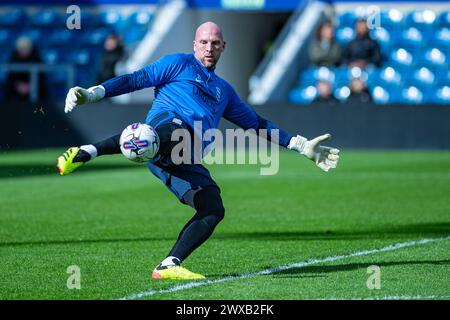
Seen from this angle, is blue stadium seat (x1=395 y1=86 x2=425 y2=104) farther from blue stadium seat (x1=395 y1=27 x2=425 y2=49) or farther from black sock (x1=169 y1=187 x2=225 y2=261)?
black sock (x1=169 y1=187 x2=225 y2=261)

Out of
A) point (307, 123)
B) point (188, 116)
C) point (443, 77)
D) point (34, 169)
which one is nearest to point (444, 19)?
point (443, 77)

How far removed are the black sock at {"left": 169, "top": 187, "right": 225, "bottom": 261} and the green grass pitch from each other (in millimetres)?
357

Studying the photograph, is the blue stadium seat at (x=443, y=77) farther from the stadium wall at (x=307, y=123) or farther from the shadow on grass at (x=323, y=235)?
the shadow on grass at (x=323, y=235)

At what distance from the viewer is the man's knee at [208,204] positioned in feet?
29.6

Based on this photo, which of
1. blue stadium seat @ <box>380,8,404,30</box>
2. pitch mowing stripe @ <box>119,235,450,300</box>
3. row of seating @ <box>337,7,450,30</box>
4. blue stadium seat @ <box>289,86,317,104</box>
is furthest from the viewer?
blue stadium seat @ <box>380,8,404,30</box>

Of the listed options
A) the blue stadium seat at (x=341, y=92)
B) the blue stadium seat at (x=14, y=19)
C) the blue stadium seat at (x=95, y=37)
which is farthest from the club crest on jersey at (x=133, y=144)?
the blue stadium seat at (x=14, y=19)

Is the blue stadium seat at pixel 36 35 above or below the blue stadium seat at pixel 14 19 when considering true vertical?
below

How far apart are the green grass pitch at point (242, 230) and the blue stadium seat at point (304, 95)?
16.3ft

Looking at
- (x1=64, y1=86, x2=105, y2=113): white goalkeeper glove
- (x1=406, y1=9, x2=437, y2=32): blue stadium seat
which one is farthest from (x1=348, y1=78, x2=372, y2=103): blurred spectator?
(x1=64, y1=86, x2=105, y2=113): white goalkeeper glove

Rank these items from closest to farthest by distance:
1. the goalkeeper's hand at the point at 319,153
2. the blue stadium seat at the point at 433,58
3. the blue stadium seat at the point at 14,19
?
the goalkeeper's hand at the point at 319,153
the blue stadium seat at the point at 433,58
the blue stadium seat at the point at 14,19

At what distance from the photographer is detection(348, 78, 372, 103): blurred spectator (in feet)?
80.0

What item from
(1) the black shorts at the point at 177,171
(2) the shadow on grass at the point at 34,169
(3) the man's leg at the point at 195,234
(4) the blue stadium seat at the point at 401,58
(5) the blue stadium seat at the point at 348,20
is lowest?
(2) the shadow on grass at the point at 34,169

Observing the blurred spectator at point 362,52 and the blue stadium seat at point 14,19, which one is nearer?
the blurred spectator at point 362,52

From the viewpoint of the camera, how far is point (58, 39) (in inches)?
1166
